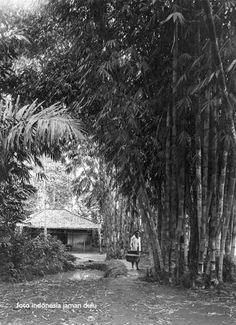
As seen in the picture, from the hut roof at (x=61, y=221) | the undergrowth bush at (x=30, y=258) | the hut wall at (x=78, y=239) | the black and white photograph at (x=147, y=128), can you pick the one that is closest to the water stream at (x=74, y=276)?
the undergrowth bush at (x=30, y=258)

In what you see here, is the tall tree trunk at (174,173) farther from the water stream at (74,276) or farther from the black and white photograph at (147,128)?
the water stream at (74,276)

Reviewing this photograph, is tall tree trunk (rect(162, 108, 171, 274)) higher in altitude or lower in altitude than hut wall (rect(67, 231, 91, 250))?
higher

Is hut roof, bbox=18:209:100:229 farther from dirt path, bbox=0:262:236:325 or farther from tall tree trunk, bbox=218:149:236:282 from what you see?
tall tree trunk, bbox=218:149:236:282

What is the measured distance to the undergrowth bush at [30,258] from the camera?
27.3ft

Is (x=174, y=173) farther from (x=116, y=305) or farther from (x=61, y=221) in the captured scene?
(x=61, y=221)

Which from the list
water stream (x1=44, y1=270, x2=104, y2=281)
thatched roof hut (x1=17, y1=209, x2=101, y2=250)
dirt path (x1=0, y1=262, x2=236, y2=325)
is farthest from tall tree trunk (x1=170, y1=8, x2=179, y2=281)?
thatched roof hut (x1=17, y1=209, x2=101, y2=250)

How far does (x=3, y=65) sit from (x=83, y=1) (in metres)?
2.18

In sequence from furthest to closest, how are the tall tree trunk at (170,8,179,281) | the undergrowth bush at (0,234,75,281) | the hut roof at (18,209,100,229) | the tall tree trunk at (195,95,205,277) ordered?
the hut roof at (18,209,100,229)
the undergrowth bush at (0,234,75,281)
the tall tree trunk at (195,95,205,277)
the tall tree trunk at (170,8,179,281)

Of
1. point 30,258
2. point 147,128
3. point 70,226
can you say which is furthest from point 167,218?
point 70,226

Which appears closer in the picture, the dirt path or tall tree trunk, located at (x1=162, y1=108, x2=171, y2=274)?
the dirt path

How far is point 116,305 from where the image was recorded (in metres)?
5.13

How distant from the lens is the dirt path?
455 cm

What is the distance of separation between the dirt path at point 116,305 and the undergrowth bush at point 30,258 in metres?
1.84

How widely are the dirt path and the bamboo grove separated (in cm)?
72
